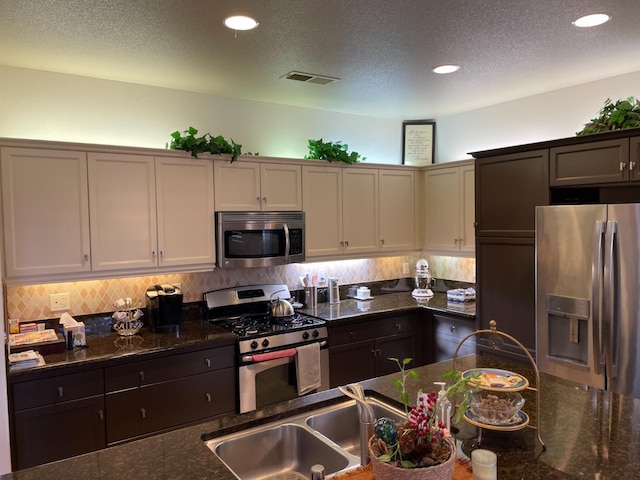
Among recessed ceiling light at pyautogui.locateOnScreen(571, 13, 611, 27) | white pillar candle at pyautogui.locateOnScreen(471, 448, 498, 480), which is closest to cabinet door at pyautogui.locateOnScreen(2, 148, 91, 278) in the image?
white pillar candle at pyautogui.locateOnScreen(471, 448, 498, 480)

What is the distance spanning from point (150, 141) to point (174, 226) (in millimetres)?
730

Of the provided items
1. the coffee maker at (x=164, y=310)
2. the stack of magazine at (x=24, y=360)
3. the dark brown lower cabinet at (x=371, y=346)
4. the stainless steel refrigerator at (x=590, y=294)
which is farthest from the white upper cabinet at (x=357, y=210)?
the stack of magazine at (x=24, y=360)

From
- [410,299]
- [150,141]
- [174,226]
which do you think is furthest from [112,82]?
[410,299]

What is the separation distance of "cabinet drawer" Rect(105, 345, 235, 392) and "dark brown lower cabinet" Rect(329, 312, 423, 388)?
0.91m

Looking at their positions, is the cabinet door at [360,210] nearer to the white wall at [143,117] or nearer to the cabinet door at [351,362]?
the white wall at [143,117]

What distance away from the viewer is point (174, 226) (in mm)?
3320

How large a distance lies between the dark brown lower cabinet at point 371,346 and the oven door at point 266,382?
0.19 metres

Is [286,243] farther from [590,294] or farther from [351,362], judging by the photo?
[590,294]

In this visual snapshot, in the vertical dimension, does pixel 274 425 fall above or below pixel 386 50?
below

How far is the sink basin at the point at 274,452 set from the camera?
5.49 ft

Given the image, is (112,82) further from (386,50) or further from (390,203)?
(390,203)

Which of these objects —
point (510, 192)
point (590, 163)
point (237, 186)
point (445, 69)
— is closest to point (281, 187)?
point (237, 186)

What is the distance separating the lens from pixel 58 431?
264 cm

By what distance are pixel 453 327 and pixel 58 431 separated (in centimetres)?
292
